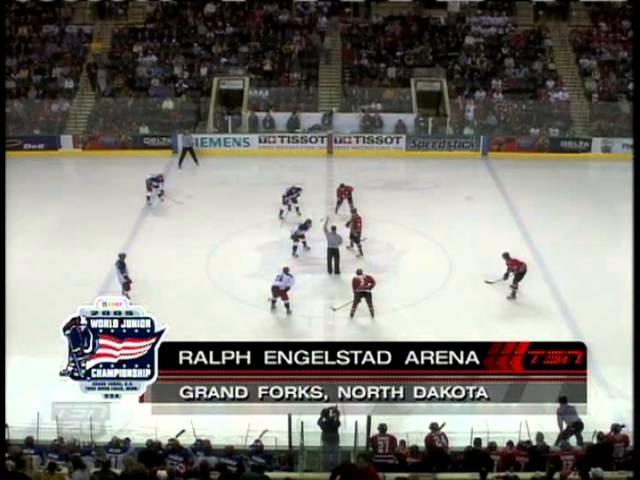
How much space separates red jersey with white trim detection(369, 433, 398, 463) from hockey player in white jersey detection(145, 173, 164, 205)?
5.20 meters

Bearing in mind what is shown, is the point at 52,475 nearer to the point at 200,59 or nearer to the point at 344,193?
the point at 344,193

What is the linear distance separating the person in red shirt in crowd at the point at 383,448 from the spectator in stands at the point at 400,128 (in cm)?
703

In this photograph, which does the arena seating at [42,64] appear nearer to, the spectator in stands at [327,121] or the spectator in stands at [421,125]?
the spectator in stands at [327,121]

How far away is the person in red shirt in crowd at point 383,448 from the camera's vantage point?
473 centimetres

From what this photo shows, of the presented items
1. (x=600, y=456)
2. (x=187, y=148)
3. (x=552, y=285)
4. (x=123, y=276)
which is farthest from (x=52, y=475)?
(x=187, y=148)

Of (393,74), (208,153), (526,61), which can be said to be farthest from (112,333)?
(526,61)

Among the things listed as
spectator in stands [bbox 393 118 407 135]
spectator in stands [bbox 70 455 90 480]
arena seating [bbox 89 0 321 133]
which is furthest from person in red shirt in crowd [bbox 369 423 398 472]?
arena seating [bbox 89 0 321 133]

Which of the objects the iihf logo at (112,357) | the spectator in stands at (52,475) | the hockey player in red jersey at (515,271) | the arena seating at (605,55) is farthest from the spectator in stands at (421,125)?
the spectator in stands at (52,475)

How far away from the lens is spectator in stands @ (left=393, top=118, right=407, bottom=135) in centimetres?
1195

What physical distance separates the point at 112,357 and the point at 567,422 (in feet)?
8.32

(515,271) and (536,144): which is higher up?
(536,144)

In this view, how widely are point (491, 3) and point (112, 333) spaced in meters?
10.3

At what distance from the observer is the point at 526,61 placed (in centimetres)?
1378

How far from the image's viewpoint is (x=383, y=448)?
A: 4.99 metres
